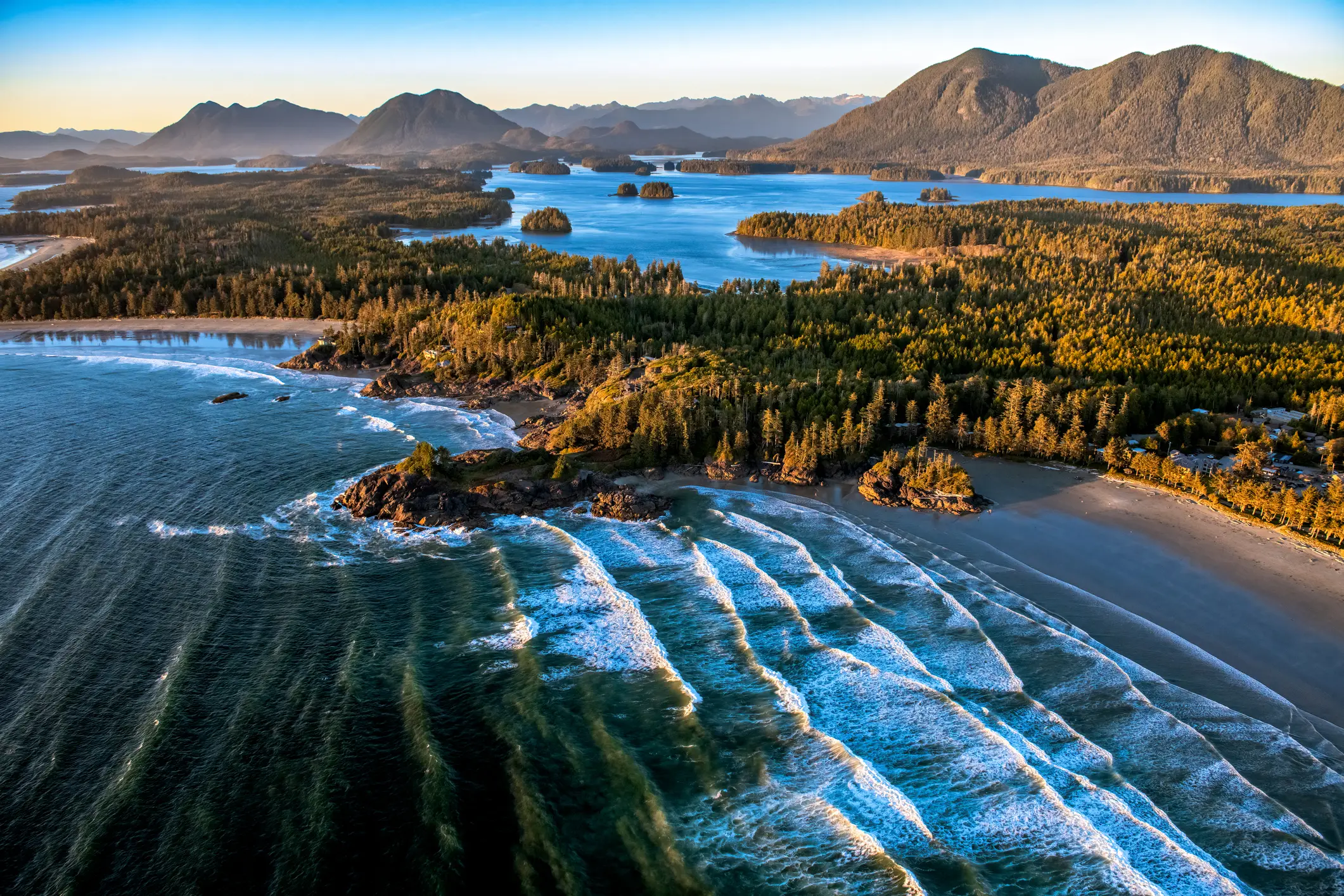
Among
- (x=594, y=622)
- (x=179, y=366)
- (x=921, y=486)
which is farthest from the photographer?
(x=179, y=366)

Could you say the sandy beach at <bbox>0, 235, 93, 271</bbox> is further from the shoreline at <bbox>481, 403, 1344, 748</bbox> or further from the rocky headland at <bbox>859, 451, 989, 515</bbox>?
the shoreline at <bbox>481, 403, 1344, 748</bbox>

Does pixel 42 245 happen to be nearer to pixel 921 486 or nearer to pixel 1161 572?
pixel 921 486

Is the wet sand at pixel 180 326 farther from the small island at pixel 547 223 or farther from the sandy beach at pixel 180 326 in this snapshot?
the small island at pixel 547 223

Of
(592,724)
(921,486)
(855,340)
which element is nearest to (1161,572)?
(921,486)

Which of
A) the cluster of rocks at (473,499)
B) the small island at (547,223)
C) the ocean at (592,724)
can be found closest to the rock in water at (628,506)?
the cluster of rocks at (473,499)

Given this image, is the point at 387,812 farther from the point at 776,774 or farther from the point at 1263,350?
the point at 1263,350
